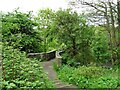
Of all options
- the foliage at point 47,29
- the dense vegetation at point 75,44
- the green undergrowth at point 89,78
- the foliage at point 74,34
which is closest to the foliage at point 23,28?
the dense vegetation at point 75,44

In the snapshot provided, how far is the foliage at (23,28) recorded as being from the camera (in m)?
8.45

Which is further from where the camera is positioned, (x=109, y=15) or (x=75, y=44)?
(x=109, y=15)

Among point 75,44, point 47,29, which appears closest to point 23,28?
point 47,29

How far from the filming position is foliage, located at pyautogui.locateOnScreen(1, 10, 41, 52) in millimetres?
8453

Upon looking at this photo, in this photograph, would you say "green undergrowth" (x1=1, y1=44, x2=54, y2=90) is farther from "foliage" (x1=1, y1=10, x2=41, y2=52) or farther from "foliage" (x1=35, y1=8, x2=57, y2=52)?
"foliage" (x1=1, y1=10, x2=41, y2=52)

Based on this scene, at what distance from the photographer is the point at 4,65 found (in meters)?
3.35

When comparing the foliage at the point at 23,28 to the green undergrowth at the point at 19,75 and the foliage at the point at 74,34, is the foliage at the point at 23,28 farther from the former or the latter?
the green undergrowth at the point at 19,75

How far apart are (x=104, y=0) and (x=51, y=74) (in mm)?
3312

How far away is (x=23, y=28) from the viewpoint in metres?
8.95

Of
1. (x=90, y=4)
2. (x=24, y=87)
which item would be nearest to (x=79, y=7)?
(x=90, y=4)

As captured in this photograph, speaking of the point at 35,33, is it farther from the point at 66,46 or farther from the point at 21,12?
the point at 66,46

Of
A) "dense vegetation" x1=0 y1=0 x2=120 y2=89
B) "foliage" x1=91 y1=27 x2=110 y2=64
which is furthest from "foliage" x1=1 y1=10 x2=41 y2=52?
"foliage" x1=91 y1=27 x2=110 y2=64

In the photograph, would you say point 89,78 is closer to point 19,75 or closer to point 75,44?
point 75,44

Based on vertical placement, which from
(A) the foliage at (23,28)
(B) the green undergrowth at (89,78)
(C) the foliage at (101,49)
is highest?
(A) the foliage at (23,28)
